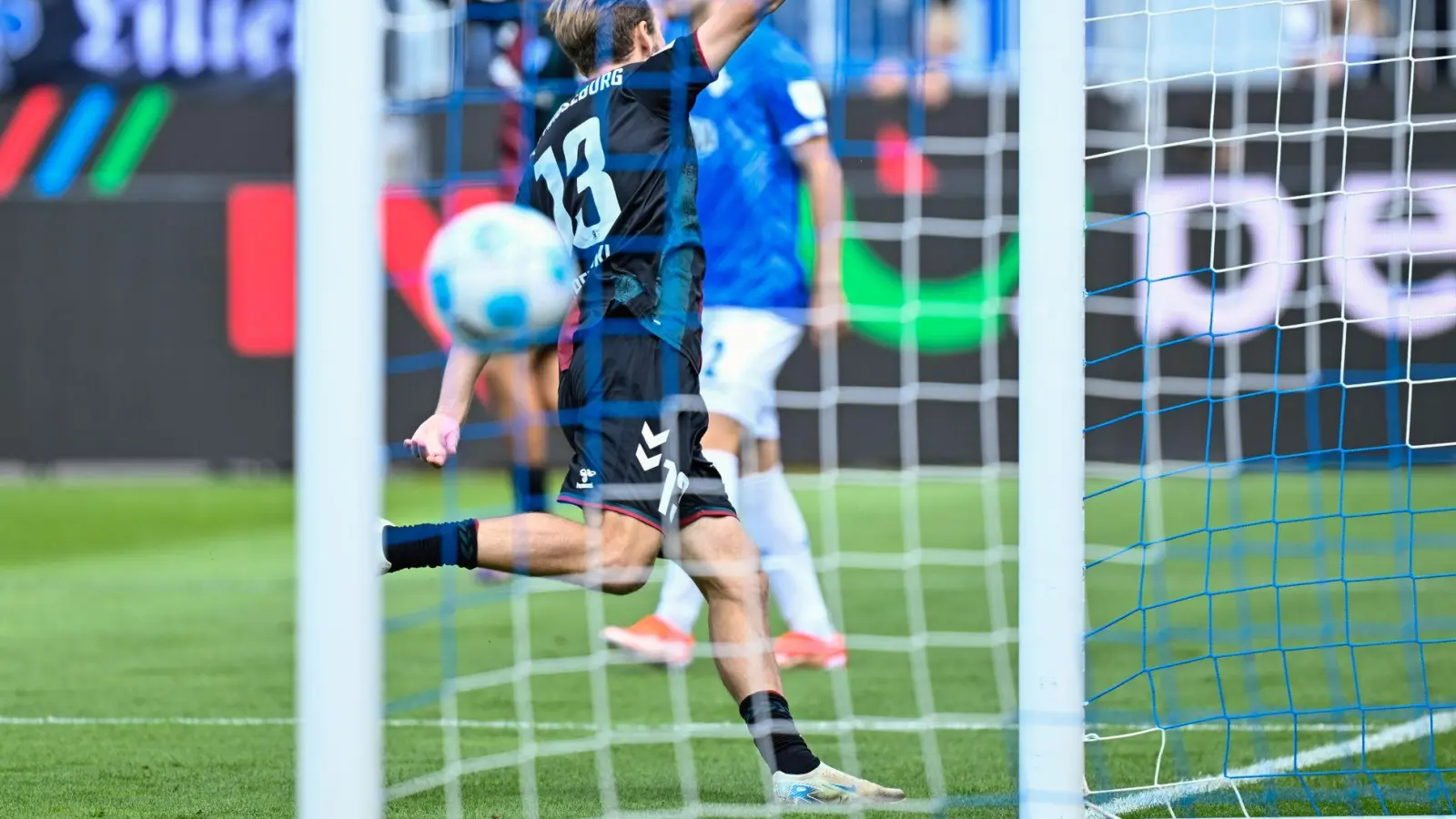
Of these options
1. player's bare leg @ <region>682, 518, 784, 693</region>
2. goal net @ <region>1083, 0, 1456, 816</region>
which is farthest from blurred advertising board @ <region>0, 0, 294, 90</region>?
player's bare leg @ <region>682, 518, 784, 693</region>

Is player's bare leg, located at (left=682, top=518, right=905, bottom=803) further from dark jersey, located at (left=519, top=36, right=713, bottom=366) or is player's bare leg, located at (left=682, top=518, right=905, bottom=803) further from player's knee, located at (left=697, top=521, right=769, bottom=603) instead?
dark jersey, located at (left=519, top=36, right=713, bottom=366)

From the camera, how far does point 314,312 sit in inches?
100

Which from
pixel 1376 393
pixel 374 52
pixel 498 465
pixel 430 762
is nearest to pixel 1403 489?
pixel 1376 393

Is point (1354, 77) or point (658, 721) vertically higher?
point (1354, 77)

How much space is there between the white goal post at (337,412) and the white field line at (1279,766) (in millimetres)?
1385

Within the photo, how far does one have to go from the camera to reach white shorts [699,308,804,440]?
5.04 m

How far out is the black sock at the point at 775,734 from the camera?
132 inches

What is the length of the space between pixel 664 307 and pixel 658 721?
4.43 feet

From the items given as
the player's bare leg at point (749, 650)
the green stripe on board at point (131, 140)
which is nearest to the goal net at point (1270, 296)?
the player's bare leg at point (749, 650)

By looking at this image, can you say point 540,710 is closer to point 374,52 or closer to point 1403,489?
point 374,52

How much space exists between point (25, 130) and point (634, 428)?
9424 millimetres

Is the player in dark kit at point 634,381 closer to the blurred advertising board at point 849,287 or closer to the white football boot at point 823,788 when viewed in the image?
the white football boot at point 823,788

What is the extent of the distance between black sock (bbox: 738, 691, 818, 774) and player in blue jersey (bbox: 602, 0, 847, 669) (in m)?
1.56

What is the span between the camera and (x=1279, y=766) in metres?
3.85
